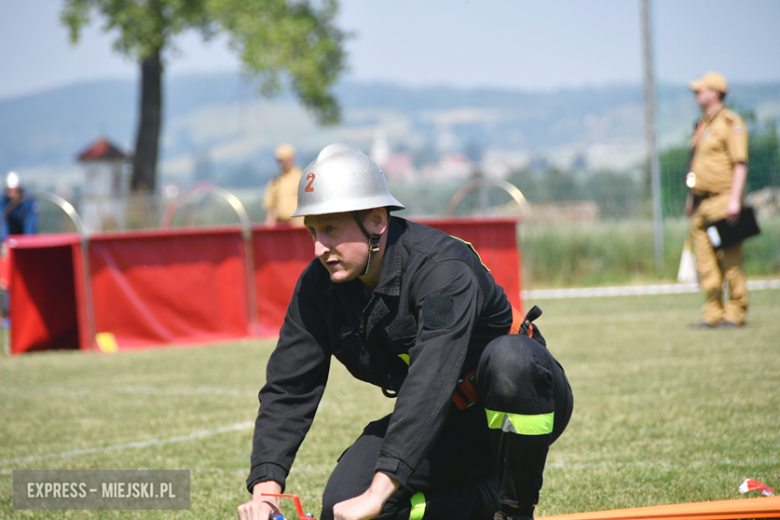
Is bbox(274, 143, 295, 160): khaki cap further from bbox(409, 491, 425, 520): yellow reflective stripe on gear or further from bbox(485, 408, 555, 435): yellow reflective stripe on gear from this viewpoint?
bbox(485, 408, 555, 435): yellow reflective stripe on gear

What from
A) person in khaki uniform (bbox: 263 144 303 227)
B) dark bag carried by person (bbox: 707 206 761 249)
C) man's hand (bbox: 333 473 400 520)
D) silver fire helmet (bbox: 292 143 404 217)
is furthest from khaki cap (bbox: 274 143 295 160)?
man's hand (bbox: 333 473 400 520)

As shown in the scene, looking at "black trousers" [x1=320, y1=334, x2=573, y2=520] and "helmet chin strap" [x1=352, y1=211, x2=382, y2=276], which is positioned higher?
"helmet chin strap" [x1=352, y1=211, x2=382, y2=276]

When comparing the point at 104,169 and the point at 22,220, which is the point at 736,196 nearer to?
the point at 22,220

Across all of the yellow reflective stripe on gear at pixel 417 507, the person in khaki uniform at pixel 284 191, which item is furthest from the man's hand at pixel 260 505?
the person in khaki uniform at pixel 284 191

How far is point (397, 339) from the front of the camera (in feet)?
9.16

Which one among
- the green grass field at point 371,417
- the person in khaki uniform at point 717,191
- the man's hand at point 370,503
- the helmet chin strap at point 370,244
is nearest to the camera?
the man's hand at point 370,503

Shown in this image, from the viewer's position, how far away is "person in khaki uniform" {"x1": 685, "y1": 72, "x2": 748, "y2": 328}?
8.48 metres

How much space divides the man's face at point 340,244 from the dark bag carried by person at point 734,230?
6.54 meters

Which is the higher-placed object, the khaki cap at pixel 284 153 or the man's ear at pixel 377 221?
the khaki cap at pixel 284 153

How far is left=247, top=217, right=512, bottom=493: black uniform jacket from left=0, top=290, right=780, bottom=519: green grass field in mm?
850

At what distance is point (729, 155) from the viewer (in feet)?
28.1

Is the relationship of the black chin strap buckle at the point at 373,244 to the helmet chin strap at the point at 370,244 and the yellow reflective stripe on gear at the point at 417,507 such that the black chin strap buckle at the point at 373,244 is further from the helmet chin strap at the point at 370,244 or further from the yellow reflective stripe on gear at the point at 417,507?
the yellow reflective stripe on gear at the point at 417,507

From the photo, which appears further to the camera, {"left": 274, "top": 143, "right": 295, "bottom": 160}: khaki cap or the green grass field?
{"left": 274, "top": 143, "right": 295, "bottom": 160}: khaki cap

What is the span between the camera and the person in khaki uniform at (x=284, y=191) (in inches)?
460
